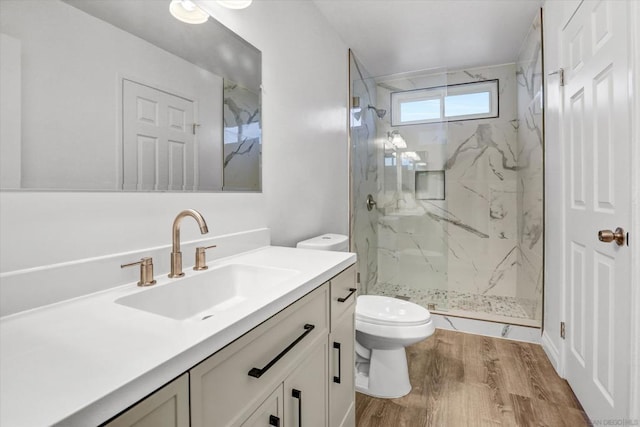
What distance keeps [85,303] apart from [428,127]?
292cm

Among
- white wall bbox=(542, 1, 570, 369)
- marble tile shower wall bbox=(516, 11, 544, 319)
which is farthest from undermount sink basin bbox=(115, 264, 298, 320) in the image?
marble tile shower wall bbox=(516, 11, 544, 319)

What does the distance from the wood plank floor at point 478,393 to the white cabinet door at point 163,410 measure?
1346 mm

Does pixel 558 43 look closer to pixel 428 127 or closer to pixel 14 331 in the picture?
pixel 428 127

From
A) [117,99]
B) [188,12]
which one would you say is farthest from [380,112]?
[117,99]

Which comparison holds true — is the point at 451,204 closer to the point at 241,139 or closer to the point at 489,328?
the point at 489,328

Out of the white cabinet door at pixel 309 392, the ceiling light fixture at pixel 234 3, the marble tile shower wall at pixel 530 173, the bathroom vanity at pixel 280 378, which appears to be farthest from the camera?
the marble tile shower wall at pixel 530 173

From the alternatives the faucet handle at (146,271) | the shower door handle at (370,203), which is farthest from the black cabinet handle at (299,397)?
the shower door handle at (370,203)

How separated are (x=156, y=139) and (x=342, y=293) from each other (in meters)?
0.87

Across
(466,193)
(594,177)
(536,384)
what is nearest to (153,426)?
(594,177)

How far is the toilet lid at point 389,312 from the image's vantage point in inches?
70.6

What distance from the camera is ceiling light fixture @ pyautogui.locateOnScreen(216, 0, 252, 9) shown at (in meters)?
1.34

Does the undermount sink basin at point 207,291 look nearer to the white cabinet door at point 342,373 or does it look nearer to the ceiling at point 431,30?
the white cabinet door at point 342,373

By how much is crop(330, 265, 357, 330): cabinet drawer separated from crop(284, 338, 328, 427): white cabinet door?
128 millimetres

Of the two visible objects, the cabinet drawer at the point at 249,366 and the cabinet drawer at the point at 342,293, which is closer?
the cabinet drawer at the point at 249,366
